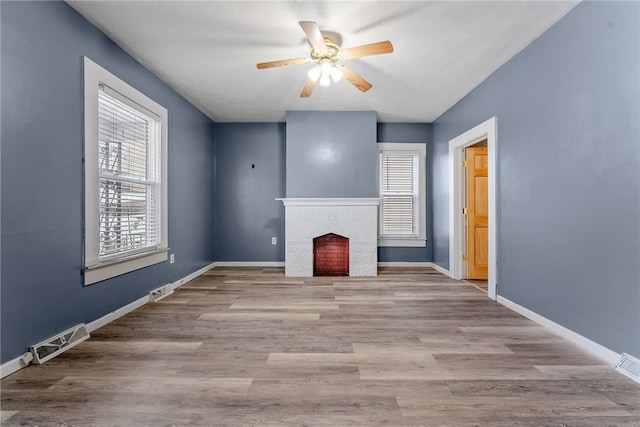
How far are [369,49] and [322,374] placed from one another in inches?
92.8

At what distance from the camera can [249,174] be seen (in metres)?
5.11

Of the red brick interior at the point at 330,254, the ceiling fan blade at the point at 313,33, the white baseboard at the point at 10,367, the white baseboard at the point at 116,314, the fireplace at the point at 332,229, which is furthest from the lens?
the red brick interior at the point at 330,254

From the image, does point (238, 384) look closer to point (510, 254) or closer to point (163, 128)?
point (510, 254)

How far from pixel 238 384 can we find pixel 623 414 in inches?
77.7

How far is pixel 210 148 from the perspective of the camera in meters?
4.91

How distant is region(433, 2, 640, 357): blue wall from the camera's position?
1.80 meters

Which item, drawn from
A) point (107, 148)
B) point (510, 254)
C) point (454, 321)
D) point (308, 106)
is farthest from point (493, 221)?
point (107, 148)

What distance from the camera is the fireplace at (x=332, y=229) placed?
445 centimetres

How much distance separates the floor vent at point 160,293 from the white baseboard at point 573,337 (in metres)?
3.75

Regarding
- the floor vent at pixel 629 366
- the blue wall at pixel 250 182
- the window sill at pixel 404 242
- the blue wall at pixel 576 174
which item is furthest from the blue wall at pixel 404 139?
the floor vent at pixel 629 366

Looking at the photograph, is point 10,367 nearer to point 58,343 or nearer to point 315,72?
point 58,343

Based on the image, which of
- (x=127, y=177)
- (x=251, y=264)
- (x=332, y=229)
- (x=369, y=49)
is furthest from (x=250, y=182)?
(x=369, y=49)

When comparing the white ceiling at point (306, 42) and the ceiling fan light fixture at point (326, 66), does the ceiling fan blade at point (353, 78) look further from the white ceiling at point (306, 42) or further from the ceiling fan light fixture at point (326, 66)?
the white ceiling at point (306, 42)

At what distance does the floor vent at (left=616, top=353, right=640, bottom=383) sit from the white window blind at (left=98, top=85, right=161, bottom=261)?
382cm
